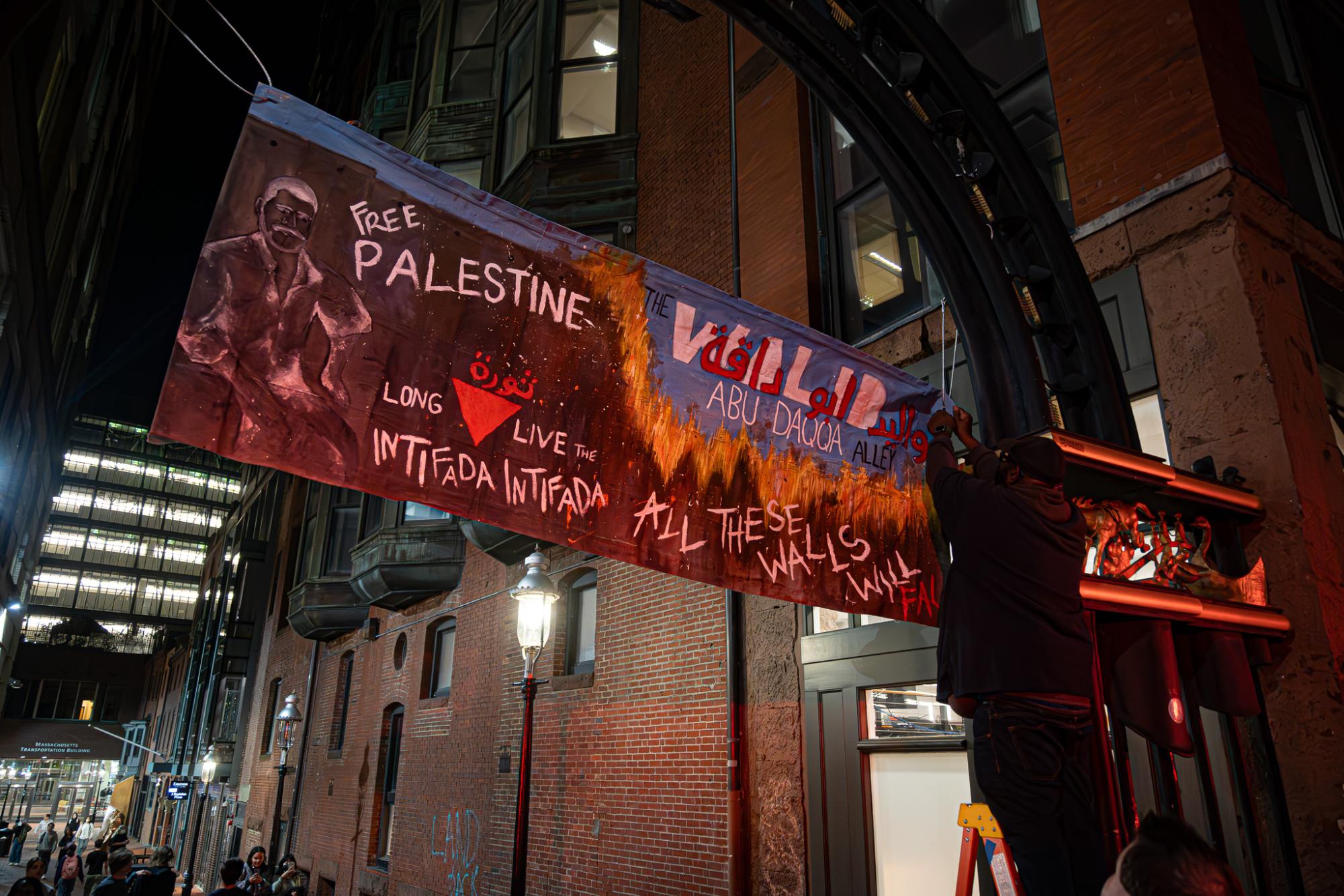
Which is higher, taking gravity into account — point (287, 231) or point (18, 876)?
point (287, 231)

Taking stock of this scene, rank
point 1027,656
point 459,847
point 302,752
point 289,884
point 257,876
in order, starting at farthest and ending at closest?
point 302,752, point 257,876, point 289,884, point 459,847, point 1027,656

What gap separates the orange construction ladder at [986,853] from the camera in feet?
9.75

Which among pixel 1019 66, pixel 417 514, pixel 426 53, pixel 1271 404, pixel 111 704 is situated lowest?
pixel 111 704

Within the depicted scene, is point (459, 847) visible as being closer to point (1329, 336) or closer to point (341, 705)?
point (341, 705)

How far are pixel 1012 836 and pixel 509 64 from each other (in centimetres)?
1543

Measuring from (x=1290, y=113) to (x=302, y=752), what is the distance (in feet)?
73.7

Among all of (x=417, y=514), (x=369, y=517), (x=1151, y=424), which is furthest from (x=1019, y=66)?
(x=369, y=517)

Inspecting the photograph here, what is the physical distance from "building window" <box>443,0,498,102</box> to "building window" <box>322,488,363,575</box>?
10.1 metres

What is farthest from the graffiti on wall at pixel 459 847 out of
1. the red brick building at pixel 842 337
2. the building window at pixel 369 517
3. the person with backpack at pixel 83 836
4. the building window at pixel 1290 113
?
the person with backpack at pixel 83 836

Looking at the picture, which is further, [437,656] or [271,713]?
[271,713]

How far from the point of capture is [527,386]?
355 centimetres

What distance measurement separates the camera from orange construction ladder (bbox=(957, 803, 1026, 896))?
117 inches

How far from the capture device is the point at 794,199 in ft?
29.7

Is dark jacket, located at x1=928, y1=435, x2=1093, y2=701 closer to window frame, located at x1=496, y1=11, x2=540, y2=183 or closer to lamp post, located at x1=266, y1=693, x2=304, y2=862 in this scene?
window frame, located at x1=496, y1=11, x2=540, y2=183
